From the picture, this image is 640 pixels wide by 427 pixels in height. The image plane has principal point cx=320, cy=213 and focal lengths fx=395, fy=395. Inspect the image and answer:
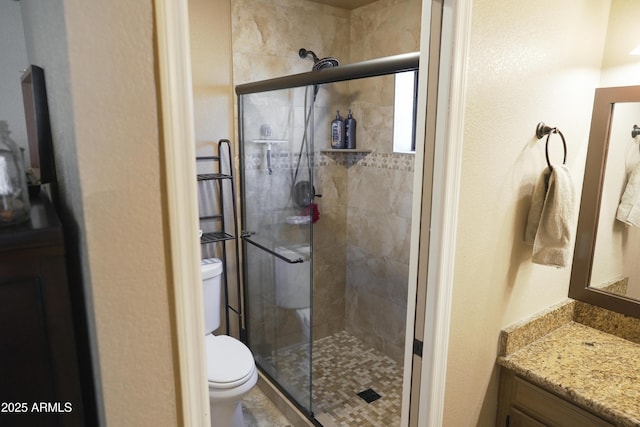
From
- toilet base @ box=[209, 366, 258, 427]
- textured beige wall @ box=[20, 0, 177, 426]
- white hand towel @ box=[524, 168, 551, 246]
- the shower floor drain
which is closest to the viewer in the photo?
textured beige wall @ box=[20, 0, 177, 426]

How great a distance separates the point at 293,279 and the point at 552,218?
1623 millimetres

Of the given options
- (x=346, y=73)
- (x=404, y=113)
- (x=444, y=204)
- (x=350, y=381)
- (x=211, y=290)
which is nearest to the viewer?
(x=444, y=204)

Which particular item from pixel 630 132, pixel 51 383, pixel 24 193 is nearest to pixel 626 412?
pixel 630 132

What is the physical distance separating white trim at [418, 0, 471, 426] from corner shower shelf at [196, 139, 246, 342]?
1674mm

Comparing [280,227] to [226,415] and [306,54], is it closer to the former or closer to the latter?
[226,415]

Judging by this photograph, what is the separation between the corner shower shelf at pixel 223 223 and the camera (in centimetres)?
259

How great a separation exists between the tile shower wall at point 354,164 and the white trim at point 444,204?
1.50 meters

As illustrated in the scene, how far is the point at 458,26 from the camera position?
3.59 ft

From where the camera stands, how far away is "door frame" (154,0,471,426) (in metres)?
0.75

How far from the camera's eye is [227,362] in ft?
6.97

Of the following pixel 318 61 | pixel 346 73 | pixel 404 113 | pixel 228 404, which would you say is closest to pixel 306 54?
pixel 318 61

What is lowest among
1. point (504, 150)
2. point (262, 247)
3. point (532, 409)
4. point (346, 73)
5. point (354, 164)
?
point (532, 409)

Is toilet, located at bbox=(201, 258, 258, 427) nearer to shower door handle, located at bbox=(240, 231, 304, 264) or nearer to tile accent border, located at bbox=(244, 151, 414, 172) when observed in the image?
shower door handle, located at bbox=(240, 231, 304, 264)

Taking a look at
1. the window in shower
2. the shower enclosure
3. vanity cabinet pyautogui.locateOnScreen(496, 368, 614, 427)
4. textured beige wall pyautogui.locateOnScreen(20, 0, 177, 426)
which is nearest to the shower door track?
the shower enclosure
